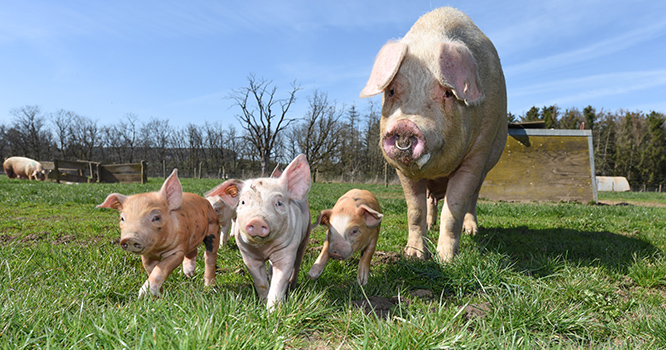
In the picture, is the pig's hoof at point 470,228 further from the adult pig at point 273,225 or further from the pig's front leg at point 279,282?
the pig's front leg at point 279,282

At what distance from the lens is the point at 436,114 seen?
128 inches

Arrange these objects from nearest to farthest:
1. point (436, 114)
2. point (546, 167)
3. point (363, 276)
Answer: point (363, 276) < point (436, 114) < point (546, 167)

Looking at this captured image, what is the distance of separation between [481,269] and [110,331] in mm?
2657

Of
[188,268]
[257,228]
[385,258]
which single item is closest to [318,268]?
[257,228]

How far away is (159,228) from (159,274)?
32cm

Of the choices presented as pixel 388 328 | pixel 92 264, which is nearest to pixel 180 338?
pixel 388 328

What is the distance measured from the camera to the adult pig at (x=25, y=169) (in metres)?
23.2

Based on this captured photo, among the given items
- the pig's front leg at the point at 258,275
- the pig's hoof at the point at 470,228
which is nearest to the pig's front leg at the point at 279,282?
the pig's front leg at the point at 258,275

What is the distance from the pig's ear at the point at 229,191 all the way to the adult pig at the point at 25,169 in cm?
2630

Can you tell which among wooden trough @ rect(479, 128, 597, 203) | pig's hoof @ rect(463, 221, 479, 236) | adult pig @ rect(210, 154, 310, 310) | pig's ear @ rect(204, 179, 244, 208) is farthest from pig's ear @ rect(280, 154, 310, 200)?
wooden trough @ rect(479, 128, 597, 203)

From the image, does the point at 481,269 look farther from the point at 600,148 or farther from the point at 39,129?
the point at 39,129

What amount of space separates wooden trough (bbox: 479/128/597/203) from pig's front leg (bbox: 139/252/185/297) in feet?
36.3

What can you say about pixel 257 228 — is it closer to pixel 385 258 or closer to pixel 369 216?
pixel 369 216

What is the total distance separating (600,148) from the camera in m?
46.8
